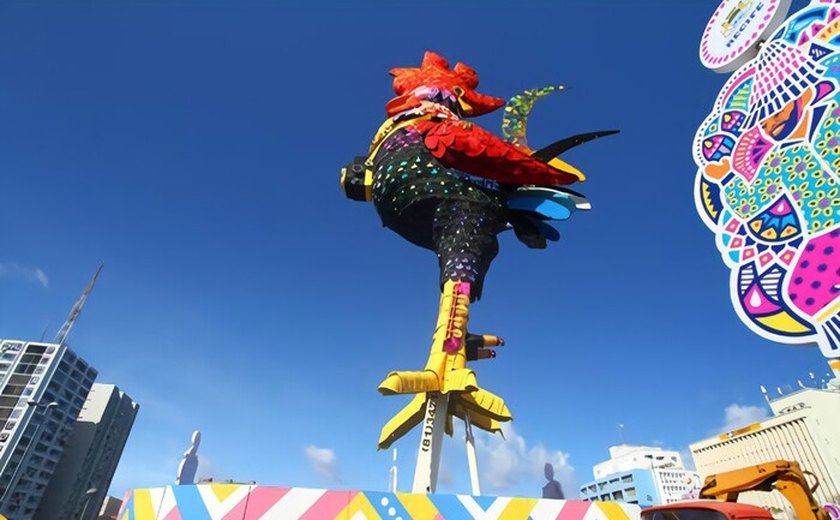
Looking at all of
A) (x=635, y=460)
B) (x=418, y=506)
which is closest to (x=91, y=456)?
(x=418, y=506)

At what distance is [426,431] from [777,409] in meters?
73.6

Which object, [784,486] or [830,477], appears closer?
[784,486]

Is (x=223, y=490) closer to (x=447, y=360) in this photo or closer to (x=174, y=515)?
(x=174, y=515)

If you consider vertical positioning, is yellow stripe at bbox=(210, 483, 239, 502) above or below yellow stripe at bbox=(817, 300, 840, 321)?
below

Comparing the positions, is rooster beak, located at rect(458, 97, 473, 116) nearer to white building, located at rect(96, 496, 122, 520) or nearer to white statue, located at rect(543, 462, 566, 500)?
white statue, located at rect(543, 462, 566, 500)

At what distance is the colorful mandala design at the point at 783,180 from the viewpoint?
859cm

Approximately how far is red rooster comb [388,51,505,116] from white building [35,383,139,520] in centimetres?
5669

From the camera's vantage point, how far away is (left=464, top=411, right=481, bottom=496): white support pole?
37.2 feet

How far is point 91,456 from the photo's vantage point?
188ft

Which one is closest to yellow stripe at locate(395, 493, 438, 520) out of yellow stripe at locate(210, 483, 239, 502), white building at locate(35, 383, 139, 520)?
yellow stripe at locate(210, 483, 239, 502)

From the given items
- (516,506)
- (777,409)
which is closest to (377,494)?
(516,506)

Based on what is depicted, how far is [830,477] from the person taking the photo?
52.1 meters

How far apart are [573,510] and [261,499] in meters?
4.74

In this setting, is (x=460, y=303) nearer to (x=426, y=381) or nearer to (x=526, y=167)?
(x=426, y=381)
